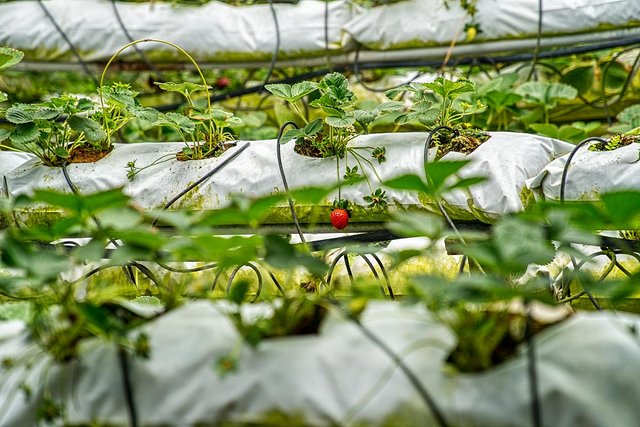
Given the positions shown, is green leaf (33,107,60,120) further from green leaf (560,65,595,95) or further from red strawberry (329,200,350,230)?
green leaf (560,65,595,95)

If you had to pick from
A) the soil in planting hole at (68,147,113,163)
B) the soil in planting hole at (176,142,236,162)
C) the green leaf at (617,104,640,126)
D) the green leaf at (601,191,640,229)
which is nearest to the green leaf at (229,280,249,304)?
the green leaf at (601,191,640,229)

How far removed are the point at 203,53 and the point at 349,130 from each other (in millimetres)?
1097

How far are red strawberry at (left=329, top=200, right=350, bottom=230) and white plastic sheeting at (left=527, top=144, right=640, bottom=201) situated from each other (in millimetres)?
352

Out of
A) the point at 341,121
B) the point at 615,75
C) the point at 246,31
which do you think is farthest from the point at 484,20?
the point at 341,121

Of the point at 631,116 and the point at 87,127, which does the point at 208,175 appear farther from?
the point at 631,116

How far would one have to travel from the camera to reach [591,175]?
1.37 metres

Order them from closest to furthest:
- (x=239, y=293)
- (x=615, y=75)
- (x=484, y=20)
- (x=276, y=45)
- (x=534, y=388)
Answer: (x=534, y=388) → (x=239, y=293) → (x=484, y=20) → (x=276, y=45) → (x=615, y=75)

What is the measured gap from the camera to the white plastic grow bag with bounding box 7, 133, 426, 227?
1.47m

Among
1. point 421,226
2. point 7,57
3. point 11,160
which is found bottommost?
point 11,160

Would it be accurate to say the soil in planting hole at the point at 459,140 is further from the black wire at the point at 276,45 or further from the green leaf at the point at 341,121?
the black wire at the point at 276,45

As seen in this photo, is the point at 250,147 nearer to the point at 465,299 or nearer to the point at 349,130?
the point at 349,130

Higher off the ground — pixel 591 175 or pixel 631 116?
pixel 591 175

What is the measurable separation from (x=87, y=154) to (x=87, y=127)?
0.29 feet

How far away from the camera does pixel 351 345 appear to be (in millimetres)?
576
